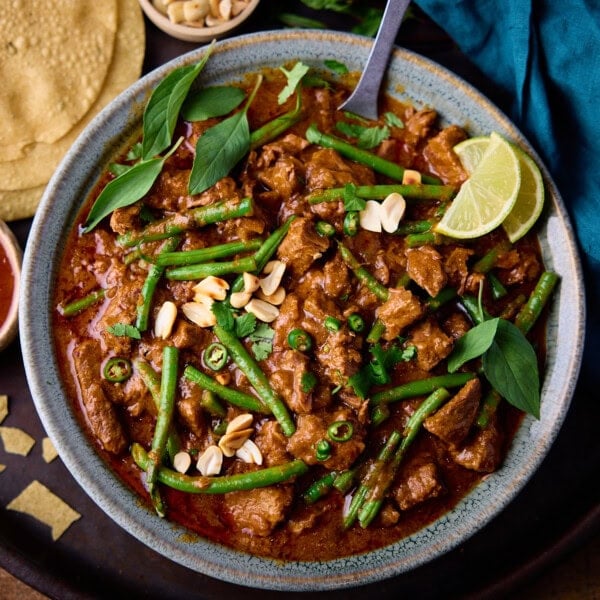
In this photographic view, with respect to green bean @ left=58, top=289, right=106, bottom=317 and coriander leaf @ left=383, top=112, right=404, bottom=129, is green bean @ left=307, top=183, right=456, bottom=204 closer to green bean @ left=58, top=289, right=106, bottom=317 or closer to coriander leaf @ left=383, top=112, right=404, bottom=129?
coriander leaf @ left=383, top=112, right=404, bottom=129

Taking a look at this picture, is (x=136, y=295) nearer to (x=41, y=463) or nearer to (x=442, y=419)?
(x=41, y=463)

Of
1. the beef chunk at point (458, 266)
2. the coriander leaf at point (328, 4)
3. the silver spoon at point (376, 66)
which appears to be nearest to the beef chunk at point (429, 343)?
the beef chunk at point (458, 266)

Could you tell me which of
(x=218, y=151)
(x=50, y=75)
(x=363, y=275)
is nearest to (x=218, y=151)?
(x=218, y=151)

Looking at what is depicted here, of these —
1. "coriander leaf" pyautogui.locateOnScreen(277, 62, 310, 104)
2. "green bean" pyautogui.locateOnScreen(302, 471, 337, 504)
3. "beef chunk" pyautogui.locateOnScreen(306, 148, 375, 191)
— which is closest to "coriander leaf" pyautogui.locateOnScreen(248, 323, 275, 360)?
"green bean" pyautogui.locateOnScreen(302, 471, 337, 504)

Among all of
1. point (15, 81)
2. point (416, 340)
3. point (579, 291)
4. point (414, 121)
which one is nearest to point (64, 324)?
point (15, 81)

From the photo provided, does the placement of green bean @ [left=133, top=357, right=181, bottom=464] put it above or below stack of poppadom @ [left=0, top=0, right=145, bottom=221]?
below

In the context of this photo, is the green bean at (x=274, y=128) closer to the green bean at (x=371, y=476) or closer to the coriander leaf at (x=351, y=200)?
the coriander leaf at (x=351, y=200)
